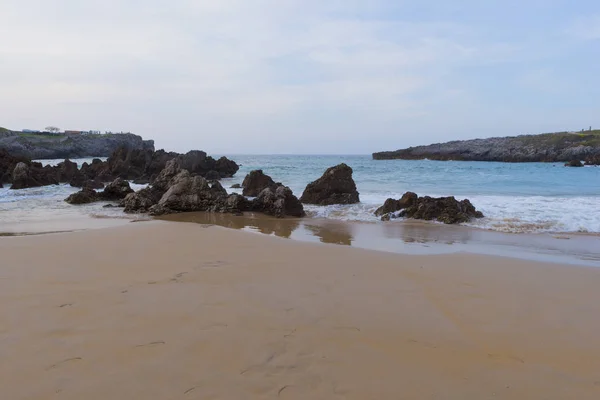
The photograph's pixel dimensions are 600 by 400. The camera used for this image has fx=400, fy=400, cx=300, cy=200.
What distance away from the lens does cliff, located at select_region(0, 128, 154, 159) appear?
59688mm

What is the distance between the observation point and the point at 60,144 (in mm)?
69000

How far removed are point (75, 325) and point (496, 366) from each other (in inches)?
133

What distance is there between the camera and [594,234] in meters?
8.98

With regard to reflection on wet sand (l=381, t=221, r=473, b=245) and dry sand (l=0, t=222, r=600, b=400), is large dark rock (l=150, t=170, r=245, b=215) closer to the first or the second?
reflection on wet sand (l=381, t=221, r=473, b=245)

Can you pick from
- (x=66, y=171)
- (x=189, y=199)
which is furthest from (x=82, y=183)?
(x=189, y=199)

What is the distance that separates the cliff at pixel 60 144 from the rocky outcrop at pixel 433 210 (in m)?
51.5

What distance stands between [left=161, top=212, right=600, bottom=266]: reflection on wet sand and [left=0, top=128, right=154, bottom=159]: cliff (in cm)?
5082

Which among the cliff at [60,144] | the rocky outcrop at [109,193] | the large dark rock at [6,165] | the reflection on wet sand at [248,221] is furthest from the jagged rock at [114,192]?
the cliff at [60,144]

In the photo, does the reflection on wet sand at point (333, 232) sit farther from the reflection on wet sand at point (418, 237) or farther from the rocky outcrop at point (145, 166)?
the rocky outcrop at point (145, 166)

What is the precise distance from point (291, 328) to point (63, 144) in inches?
3094

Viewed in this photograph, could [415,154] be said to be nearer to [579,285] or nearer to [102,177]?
[102,177]

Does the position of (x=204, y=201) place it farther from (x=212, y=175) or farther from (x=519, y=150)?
(x=519, y=150)

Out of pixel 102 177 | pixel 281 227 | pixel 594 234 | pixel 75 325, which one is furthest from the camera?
pixel 102 177

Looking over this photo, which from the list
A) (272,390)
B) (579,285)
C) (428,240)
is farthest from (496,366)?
(428,240)
